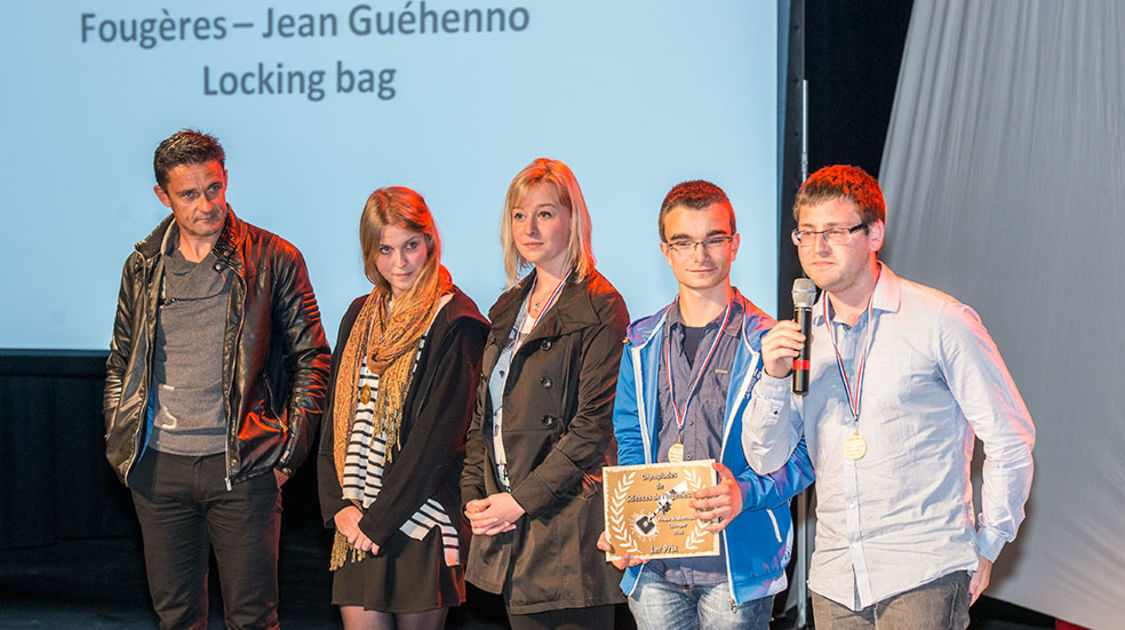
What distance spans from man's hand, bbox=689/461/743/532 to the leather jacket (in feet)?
4.12

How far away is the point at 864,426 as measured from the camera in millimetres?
2004

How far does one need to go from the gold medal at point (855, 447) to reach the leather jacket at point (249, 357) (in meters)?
1.52

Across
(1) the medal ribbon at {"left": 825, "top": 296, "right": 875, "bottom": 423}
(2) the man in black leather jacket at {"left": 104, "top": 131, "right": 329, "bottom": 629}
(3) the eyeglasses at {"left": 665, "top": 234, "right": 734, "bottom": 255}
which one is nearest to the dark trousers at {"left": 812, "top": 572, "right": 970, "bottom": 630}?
(1) the medal ribbon at {"left": 825, "top": 296, "right": 875, "bottom": 423}

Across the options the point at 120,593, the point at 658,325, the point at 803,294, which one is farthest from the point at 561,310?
the point at 120,593

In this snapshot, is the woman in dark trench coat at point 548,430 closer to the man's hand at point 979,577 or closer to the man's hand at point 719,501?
the man's hand at point 719,501

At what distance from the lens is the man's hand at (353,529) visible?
260 cm

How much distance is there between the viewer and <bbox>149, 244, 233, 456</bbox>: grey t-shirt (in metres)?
2.79

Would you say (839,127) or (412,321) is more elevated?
(839,127)

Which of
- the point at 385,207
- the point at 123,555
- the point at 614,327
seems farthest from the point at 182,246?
the point at 123,555

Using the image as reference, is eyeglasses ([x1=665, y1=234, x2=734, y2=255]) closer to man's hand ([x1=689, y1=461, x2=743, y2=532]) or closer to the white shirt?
the white shirt

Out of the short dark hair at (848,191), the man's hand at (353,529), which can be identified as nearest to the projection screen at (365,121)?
the man's hand at (353,529)

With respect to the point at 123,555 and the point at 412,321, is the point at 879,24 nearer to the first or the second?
the point at 412,321

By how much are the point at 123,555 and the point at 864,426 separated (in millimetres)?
3879

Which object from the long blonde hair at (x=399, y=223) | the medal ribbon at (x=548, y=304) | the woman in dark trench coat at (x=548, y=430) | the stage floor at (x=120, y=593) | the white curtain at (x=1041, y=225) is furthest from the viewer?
the stage floor at (x=120, y=593)
